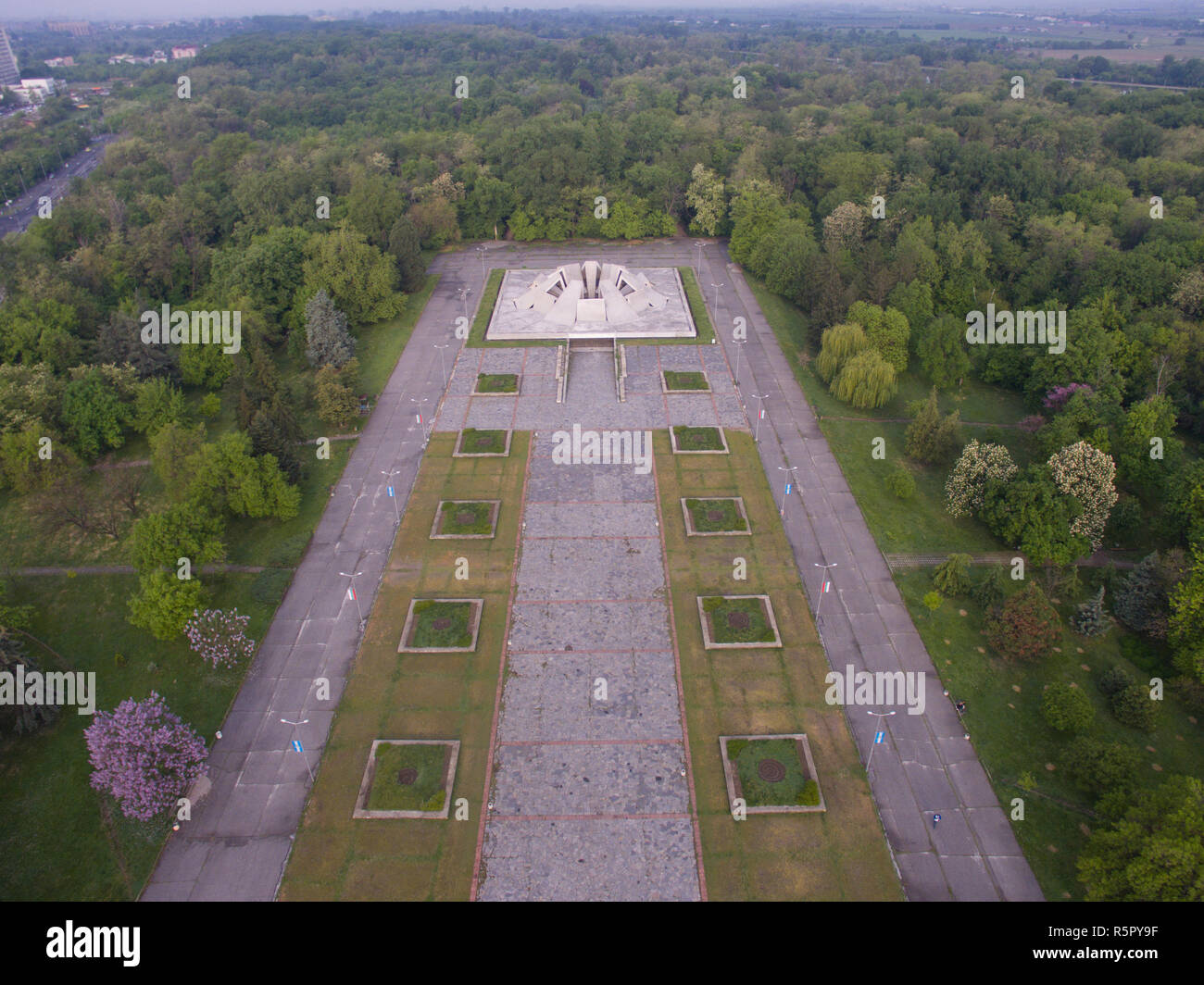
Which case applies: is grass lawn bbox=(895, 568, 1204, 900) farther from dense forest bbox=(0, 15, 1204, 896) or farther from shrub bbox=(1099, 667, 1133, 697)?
dense forest bbox=(0, 15, 1204, 896)

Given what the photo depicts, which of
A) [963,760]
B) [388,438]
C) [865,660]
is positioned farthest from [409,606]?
[963,760]

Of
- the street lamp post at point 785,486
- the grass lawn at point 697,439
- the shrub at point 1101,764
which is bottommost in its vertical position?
the shrub at point 1101,764

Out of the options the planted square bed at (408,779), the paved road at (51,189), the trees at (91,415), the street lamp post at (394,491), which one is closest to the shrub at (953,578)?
the planted square bed at (408,779)

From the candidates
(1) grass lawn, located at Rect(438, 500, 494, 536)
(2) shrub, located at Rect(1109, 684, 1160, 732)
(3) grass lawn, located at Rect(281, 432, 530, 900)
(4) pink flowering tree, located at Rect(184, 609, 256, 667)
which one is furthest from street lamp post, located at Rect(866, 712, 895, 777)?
(4) pink flowering tree, located at Rect(184, 609, 256, 667)

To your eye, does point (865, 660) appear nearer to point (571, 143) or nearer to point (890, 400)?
point (890, 400)

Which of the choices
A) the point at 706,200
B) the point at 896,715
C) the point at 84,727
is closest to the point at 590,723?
the point at 896,715

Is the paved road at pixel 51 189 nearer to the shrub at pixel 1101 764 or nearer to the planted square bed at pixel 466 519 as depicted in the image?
the planted square bed at pixel 466 519

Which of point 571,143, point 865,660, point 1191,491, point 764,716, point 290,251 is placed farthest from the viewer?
point 571,143

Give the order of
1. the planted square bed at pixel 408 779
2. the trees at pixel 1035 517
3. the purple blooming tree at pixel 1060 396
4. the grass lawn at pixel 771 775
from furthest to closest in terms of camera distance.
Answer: the purple blooming tree at pixel 1060 396, the trees at pixel 1035 517, the grass lawn at pixel 771 775, the planted square bed at pixel 408 779
